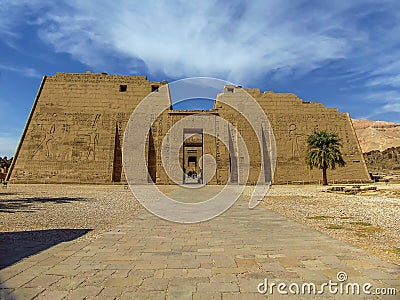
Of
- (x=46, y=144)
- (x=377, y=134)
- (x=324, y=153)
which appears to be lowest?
(x=324, y=153)

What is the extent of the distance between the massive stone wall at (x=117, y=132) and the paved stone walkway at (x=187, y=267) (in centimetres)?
2120

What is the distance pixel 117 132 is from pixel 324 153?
59.7 feet

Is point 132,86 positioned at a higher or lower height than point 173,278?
higher

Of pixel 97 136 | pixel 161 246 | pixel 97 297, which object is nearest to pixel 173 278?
pixel 97 297

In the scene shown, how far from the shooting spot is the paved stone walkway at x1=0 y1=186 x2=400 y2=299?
8.85ft

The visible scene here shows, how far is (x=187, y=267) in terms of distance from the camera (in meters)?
3.42

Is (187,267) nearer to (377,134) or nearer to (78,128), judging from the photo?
(78,128)

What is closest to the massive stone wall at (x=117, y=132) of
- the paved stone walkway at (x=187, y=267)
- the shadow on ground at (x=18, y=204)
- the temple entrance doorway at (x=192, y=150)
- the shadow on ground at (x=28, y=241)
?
the temple entrance doorway at (x=192, y=150)

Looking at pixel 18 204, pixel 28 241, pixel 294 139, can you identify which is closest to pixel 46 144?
pixel 18 204

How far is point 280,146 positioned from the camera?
91.6 feet

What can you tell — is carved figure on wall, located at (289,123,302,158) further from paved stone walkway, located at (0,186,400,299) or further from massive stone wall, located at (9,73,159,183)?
paved stone walkway, located at (0,186,400,299)

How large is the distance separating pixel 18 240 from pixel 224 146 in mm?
22719

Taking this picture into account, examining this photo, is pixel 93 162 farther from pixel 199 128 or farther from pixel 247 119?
pixel 247 119

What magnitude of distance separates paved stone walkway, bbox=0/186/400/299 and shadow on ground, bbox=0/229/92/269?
213mm
